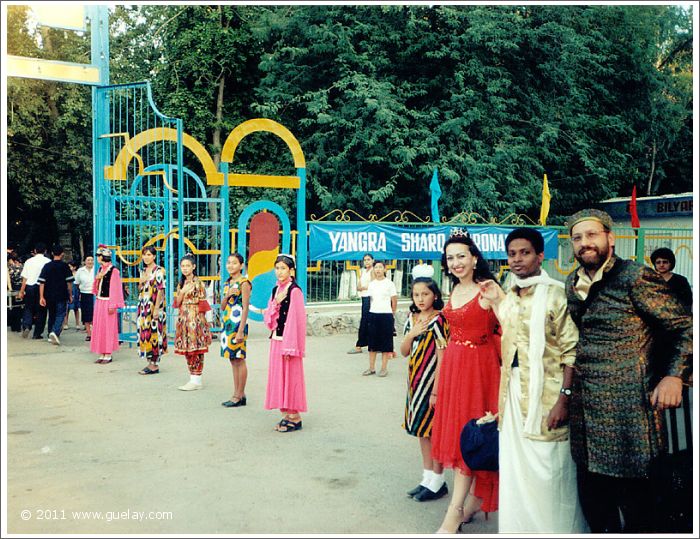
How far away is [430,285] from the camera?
4.77 meters

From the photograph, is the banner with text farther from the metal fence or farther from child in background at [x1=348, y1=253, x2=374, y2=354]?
child in background at [x1=348, y1=253, x2=374, y2=354]

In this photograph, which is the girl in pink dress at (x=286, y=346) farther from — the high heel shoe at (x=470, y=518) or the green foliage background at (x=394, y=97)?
the green foliage background at (x=394, y=97)

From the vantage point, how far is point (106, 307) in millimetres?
10164

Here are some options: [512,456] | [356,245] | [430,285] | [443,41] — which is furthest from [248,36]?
[512,456]

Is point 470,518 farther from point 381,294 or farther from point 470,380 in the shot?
point 381,294

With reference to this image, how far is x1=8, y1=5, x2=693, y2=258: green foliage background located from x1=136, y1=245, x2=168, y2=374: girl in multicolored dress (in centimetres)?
1021

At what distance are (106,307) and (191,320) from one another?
2776 millimetres

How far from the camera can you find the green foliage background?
19.3 meters

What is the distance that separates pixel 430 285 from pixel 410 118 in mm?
15703

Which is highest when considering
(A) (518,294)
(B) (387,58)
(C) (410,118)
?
(B) (387,58)

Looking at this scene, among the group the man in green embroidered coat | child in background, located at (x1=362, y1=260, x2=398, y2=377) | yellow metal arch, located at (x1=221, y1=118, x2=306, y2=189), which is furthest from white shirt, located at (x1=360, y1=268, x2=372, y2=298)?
the man in green embroidered coat

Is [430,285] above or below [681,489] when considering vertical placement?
above

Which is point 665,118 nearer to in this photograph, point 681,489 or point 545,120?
point 545,120

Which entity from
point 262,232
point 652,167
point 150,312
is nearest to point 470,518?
point 150,312
